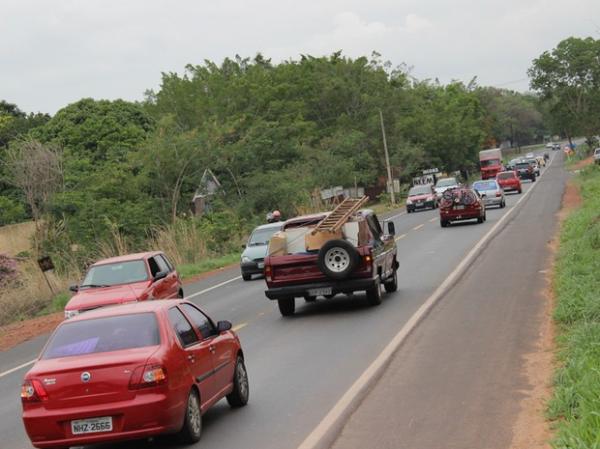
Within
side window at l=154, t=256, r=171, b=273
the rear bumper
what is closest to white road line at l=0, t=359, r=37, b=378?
side window at l=154, t=256, r=171, b=273

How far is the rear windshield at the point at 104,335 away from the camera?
27.8ft

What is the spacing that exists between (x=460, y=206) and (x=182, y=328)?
30.3 m

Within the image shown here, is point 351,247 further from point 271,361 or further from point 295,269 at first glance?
point 271,361

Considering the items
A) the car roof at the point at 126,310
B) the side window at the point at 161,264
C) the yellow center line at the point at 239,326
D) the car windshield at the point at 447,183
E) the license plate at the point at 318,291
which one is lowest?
the car windshield at the point at 447,183

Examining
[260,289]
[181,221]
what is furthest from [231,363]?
[181,221]

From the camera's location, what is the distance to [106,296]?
1714 cm

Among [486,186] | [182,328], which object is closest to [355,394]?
[182,328]

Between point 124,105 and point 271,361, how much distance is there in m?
46.0

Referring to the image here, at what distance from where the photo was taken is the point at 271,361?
13.2 meters

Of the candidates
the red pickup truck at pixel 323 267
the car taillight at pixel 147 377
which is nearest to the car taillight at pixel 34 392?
the car taillight at pixel 147 377

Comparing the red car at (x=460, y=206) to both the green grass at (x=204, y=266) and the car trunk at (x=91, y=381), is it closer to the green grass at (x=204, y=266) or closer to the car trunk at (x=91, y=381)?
the green grass at (x=204, y=266)

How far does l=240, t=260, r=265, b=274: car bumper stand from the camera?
87.0ft

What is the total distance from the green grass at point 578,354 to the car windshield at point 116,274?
7.91 metres

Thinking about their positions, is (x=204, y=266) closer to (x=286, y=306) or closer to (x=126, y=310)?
(x=286, y=306)
